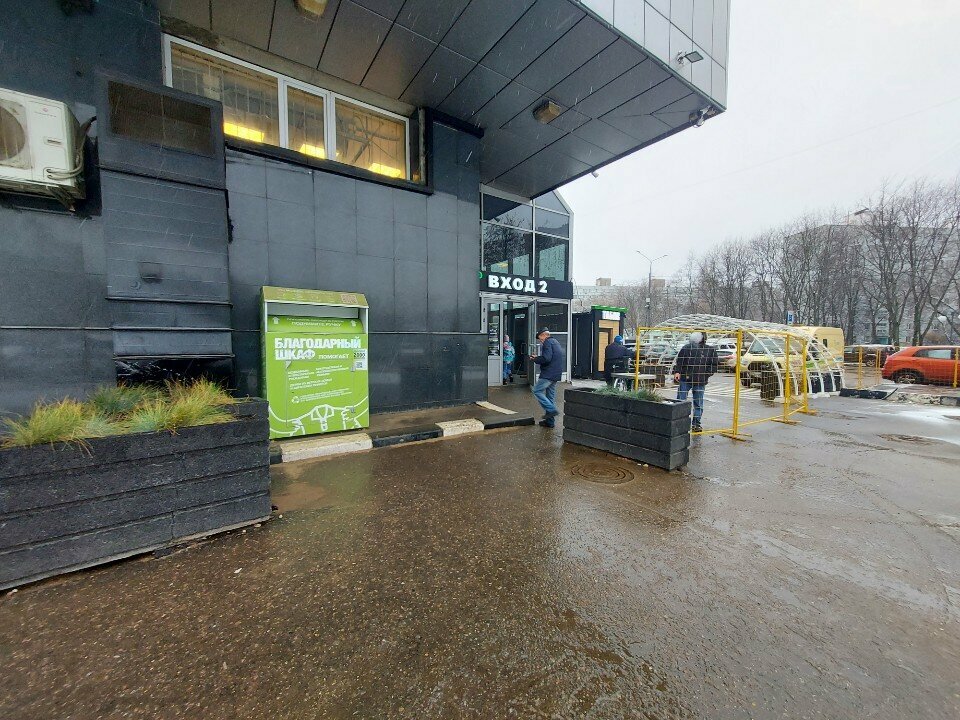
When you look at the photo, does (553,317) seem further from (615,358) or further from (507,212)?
(507,212)

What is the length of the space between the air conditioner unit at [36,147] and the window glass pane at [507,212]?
9.25m

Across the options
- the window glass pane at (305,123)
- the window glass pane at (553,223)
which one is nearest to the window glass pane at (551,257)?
the window glass pane at (553,223)

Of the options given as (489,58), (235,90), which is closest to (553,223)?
(489,58)

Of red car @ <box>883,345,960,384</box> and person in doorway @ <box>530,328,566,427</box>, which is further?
red car @ <box>883,345,960,384</box>

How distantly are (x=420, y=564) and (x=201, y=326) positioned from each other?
4820 mm

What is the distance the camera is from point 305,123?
7.08 m

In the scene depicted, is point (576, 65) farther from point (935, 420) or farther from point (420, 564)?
point (935, 420)

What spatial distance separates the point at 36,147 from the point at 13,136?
0.66 ft

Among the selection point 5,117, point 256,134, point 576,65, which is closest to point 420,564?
point 5,117

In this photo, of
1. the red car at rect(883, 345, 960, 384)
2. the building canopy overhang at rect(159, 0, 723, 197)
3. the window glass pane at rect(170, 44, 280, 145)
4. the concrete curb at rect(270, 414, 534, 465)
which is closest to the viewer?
the concrete curb at rect(270, 414, 534, 465)

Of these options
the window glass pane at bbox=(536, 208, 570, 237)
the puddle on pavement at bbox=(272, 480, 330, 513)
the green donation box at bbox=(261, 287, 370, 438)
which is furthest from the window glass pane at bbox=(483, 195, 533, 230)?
the puddle on pavement at bbox=(272, 480, 330, 513)

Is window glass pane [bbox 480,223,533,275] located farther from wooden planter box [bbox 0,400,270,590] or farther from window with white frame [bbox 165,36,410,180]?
wooden planter box [bbox 0,400,270,590]

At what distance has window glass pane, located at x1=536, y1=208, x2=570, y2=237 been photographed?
13.1 metres

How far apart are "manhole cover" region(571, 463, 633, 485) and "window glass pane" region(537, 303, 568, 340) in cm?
885
